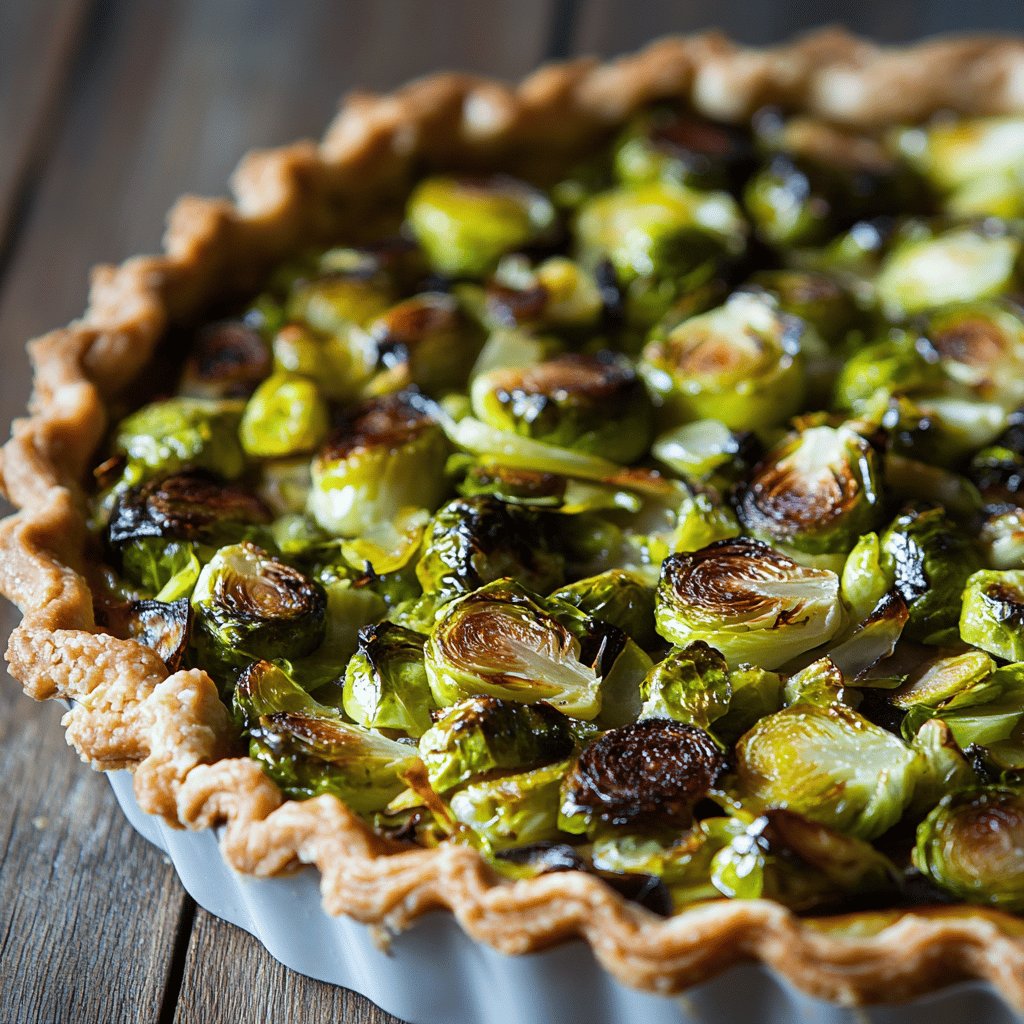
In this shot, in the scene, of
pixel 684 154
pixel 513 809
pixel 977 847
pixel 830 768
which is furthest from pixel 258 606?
pixel 684 154

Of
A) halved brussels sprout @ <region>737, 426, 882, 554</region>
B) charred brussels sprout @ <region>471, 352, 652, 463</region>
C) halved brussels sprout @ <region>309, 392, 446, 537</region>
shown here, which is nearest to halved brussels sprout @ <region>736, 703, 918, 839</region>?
halved brussels sprout @ <region>737, 426, 882, 554</region>

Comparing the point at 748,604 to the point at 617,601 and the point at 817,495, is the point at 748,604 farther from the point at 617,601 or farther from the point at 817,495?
A: the point at 817,495

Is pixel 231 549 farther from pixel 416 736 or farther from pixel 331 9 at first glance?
pixel 331 9

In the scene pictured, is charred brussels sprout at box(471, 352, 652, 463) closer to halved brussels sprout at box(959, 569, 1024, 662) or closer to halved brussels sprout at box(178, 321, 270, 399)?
halved brussels sprout at box(178, 321, 270, 399)

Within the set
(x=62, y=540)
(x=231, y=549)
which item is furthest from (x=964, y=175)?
(x=62, y=540)

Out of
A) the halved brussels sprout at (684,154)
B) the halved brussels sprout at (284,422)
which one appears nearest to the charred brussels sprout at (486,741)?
the halved brussels sprout at (284,422)

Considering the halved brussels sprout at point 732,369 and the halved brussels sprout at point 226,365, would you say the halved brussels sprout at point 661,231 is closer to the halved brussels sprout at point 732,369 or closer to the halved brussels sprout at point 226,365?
the halved brussels sprout at point 732,369
